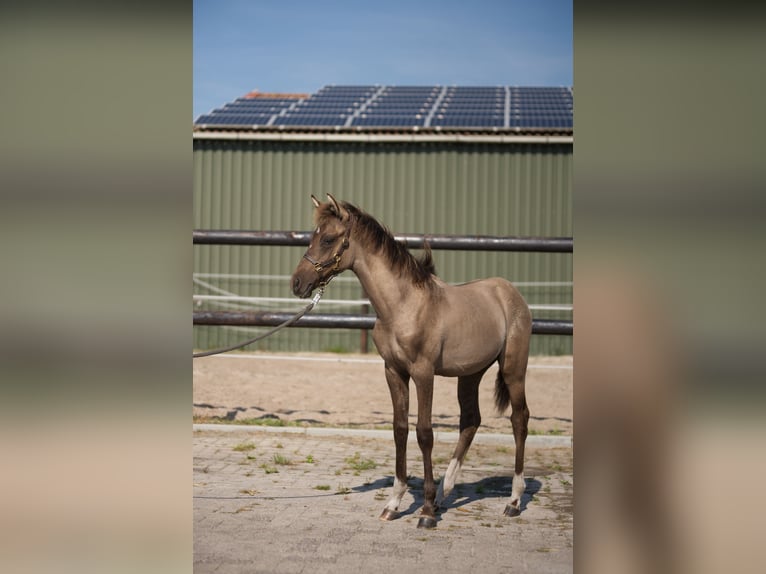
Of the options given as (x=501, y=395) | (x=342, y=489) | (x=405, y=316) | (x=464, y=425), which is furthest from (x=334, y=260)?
(x=342, y=489)

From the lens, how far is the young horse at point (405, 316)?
3.85m

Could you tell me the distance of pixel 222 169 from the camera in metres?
A: 13.3

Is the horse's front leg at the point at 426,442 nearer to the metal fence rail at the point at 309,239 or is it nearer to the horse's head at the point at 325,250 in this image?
the horse's head at the point at 325,250

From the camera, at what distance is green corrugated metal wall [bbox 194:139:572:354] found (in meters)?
12.8

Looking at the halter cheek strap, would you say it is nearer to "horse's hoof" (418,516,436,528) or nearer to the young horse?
the young horse

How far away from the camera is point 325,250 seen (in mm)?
3891

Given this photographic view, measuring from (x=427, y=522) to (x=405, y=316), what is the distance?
100cm

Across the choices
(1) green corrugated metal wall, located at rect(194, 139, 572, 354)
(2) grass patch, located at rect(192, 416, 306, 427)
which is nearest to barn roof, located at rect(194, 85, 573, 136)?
(1) green corrugated metal wall, located at rect(194, 139, 572, 354)

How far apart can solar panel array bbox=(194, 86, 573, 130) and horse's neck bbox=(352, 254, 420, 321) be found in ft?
30.3
